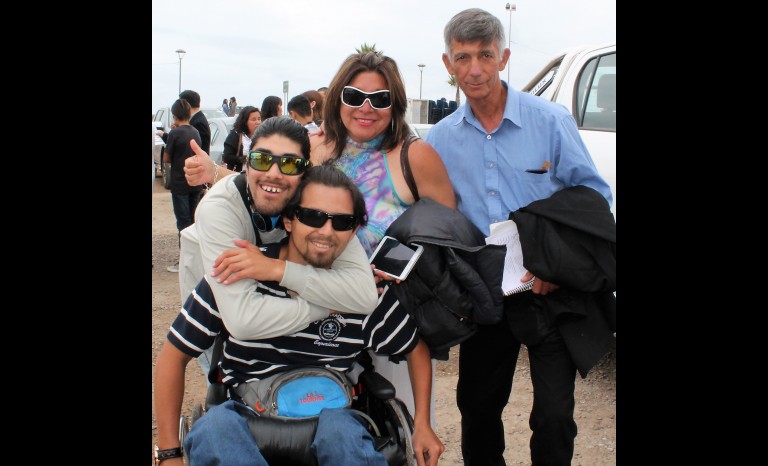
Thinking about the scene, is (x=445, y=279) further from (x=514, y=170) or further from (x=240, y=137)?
(x=240, y=137)

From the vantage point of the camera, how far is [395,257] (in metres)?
2.47

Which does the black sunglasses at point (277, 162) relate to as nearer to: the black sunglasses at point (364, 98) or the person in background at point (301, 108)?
the black sunglasses at point (364, 98)

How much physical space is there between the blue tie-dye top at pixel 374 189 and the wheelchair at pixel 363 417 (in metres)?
0.47

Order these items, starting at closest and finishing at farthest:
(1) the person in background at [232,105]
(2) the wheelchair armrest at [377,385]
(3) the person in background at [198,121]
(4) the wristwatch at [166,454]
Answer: (4) the wristwatch at [166,454] → (2) the wheelchair armrest at [377,385] → (3) the person in background at [198,121] → (1) the person in background at [232,105]

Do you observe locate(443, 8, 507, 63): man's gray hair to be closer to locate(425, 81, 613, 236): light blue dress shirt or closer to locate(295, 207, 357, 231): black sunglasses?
locate(425, 81, 613, 236): light blue dress shirt

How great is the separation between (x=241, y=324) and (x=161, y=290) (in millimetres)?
5675

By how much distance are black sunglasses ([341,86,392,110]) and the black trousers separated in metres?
0.92

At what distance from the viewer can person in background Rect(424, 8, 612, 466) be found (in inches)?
104

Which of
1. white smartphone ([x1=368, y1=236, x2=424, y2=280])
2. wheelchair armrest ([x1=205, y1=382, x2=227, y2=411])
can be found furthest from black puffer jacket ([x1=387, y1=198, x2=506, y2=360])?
wheelchair armrest ([x1=205, y1=382, x2=227, y2=411])

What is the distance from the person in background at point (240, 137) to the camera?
7.52m

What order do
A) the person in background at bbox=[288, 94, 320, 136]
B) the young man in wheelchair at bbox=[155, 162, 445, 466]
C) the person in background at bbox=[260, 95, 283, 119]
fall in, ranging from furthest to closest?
the person in background at bbox=[260, 95, 283, 119] → the person in background at bbox=[288, 94, 320, 136] → the young man in wheelchair at bbox=[155, 162, 445, 466]

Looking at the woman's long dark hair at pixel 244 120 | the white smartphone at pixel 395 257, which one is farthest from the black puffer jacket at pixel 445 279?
the woman's long dark hair at pixel 244 120

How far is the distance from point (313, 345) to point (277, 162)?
65 centimetres
